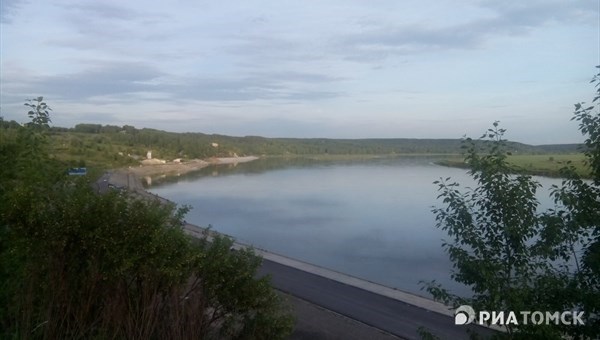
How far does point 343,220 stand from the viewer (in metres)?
39.1

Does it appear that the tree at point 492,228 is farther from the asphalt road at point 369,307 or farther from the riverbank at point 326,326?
the asphalt road at point 369,307

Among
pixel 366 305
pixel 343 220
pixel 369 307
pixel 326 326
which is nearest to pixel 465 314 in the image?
pixel 326 326

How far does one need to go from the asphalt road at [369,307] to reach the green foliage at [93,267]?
692 cm

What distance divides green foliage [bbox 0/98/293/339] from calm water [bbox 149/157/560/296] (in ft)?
27.5

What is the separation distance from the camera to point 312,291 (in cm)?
1557

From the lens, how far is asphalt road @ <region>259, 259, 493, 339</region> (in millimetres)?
12141

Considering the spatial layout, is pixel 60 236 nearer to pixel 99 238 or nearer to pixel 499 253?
pixel 99 238

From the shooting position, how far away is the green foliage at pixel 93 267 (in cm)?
484

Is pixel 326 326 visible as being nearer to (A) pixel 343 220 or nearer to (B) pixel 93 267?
(B) pixel 93 267

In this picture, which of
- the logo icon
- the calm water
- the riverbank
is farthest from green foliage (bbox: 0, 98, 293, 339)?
the calm water

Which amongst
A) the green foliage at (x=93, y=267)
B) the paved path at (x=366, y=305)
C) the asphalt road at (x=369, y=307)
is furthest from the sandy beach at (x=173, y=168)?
the green foliage at (x=93, y=267)

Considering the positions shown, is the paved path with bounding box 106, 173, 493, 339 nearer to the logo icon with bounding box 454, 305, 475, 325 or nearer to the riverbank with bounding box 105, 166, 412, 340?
the riverbank with bounding box 105, 166, 412, 340

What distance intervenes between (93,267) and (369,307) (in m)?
9.99

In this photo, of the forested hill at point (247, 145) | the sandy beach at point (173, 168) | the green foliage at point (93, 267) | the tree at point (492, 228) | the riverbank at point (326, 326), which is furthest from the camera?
the forested hill at point (247, 145)
